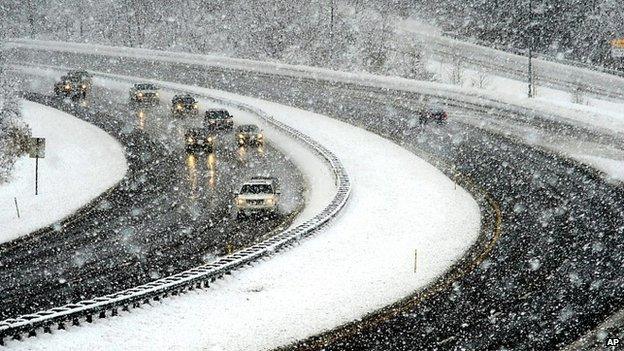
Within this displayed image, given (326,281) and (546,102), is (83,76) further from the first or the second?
(326,281)

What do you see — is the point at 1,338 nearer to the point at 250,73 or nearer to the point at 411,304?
the point at 411,304

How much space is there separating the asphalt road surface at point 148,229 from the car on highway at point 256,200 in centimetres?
39

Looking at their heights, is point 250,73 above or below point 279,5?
below

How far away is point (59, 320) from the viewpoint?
1902 cm

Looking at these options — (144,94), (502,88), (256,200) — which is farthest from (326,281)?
(502,88)

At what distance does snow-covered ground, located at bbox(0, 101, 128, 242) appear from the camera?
1211 inches

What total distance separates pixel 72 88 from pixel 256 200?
33.4m

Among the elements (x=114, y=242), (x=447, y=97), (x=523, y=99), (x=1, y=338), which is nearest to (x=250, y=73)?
(x=447, y=97)

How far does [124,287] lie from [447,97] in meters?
36.9

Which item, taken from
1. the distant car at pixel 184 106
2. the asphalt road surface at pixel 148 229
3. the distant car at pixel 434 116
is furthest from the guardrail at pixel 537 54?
the asphalt road surface at pixel 148 229

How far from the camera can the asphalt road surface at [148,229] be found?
22.9 meters

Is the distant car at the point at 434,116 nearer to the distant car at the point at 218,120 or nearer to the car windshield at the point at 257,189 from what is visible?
the distant car at the point at 218,120

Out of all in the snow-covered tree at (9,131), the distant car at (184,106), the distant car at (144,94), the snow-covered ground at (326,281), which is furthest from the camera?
the distant car at (144,94)

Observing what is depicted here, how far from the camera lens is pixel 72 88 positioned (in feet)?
189
